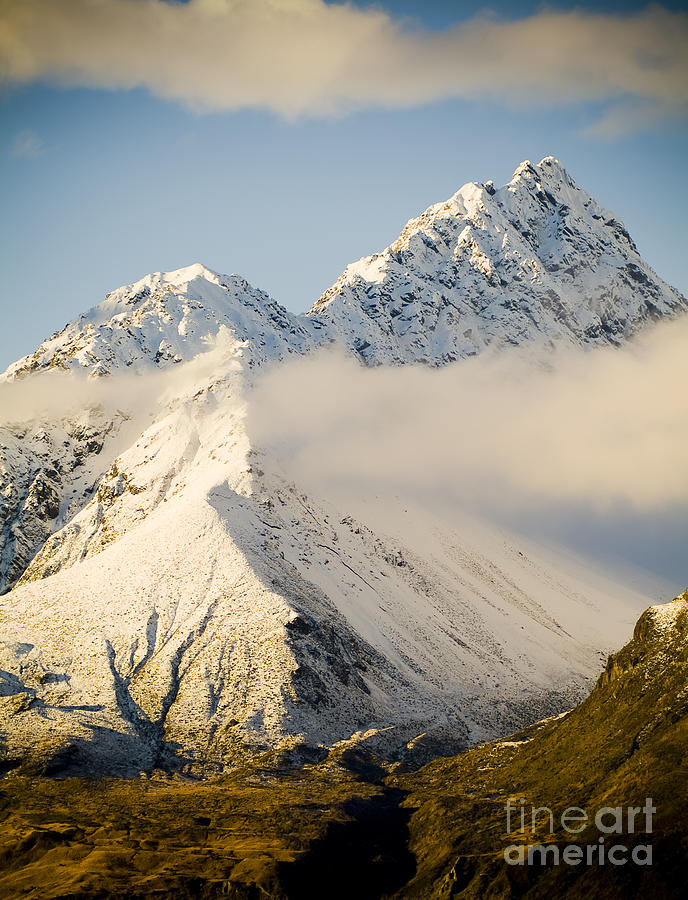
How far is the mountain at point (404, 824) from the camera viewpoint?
8675cm

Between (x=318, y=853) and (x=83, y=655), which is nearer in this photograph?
(x=318, y=853)

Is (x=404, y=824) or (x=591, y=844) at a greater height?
(x=591, y=844)

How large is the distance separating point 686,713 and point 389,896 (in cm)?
4155

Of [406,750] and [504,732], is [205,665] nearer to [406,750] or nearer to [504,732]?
[406,750]

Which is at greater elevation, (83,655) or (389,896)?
(83,655)

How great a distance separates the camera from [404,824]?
11731 cm

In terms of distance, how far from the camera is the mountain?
285 ft

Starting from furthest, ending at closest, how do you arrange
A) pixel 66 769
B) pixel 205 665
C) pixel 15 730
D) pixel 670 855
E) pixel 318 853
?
pixel 205 665 < pixel 15 730 < pixel 66 769 < pixel 318 853 < pixel 670 855

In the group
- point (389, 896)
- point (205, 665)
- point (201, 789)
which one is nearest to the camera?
point (389, 896)

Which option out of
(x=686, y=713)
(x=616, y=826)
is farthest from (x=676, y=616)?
(x=616, y=826)

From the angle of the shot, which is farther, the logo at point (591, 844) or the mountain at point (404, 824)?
the mountain at point (404, 824)

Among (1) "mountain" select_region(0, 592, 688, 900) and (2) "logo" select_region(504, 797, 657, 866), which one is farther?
(1) "mountain" select_region(0, 592, 688, 900)

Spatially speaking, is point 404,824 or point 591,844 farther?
point 404,824

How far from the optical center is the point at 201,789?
132625mm
